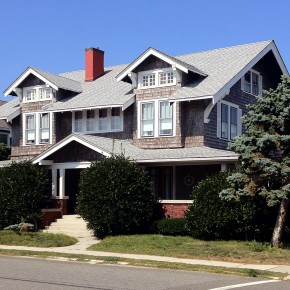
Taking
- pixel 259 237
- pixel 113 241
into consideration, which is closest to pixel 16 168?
pixel 113 241

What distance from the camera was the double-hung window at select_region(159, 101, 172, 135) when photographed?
1099 inches

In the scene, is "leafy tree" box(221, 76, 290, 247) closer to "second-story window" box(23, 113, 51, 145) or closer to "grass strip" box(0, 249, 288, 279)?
"grass strip" box(0, 249, 288, 279)

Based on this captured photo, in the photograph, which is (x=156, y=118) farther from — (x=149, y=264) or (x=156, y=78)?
(x=149, y=264)

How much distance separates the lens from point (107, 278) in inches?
533

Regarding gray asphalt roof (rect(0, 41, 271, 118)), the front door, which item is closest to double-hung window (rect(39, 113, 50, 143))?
gray asphalt roof (rect(0, 41, 271, 118))

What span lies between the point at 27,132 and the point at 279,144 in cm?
1747

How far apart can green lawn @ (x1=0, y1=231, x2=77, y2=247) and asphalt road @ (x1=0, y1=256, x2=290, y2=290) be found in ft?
18.5

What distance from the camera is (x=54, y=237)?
2322 cm

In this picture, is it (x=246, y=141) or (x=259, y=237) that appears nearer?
(x=246, y=141)

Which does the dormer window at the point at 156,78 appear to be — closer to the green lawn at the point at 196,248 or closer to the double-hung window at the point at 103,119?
the double-hung window at the point at 103,119

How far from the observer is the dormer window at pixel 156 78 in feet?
93.5

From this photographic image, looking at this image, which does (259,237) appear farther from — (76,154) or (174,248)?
(76,154)

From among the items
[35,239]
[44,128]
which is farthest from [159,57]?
[35,239]

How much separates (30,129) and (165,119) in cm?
875
